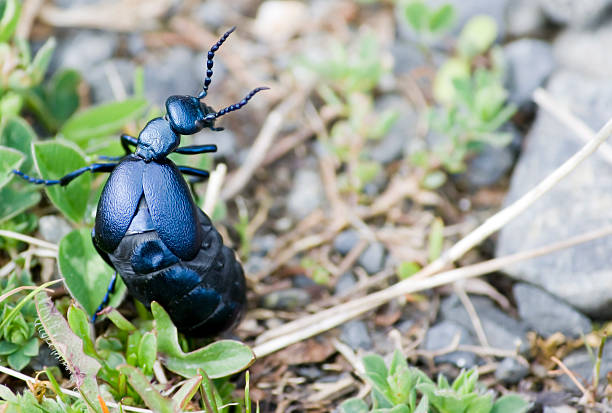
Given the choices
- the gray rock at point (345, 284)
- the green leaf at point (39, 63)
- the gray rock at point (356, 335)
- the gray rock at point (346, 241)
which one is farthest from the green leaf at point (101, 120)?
the gray rock at point (356, 335)

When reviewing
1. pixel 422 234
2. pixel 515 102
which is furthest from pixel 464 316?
pixel 515 102

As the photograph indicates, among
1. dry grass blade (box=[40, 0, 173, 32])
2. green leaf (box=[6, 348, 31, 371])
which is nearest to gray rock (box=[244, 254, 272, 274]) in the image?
green leaf (box=[6, 348, 31, 371])

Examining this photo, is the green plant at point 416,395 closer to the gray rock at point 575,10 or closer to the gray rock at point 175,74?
the gray rock at point 175,74

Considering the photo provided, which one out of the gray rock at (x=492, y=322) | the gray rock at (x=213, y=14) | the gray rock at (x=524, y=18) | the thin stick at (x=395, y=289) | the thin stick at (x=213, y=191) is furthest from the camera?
the gray rock at (x=213, y=14)

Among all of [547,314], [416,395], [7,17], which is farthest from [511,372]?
[7,17]

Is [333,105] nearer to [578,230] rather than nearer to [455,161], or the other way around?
[455,161]

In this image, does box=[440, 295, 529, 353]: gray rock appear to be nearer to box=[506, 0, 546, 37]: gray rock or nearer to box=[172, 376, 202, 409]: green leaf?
box=[172, 376, 202, 409]: green leaf
